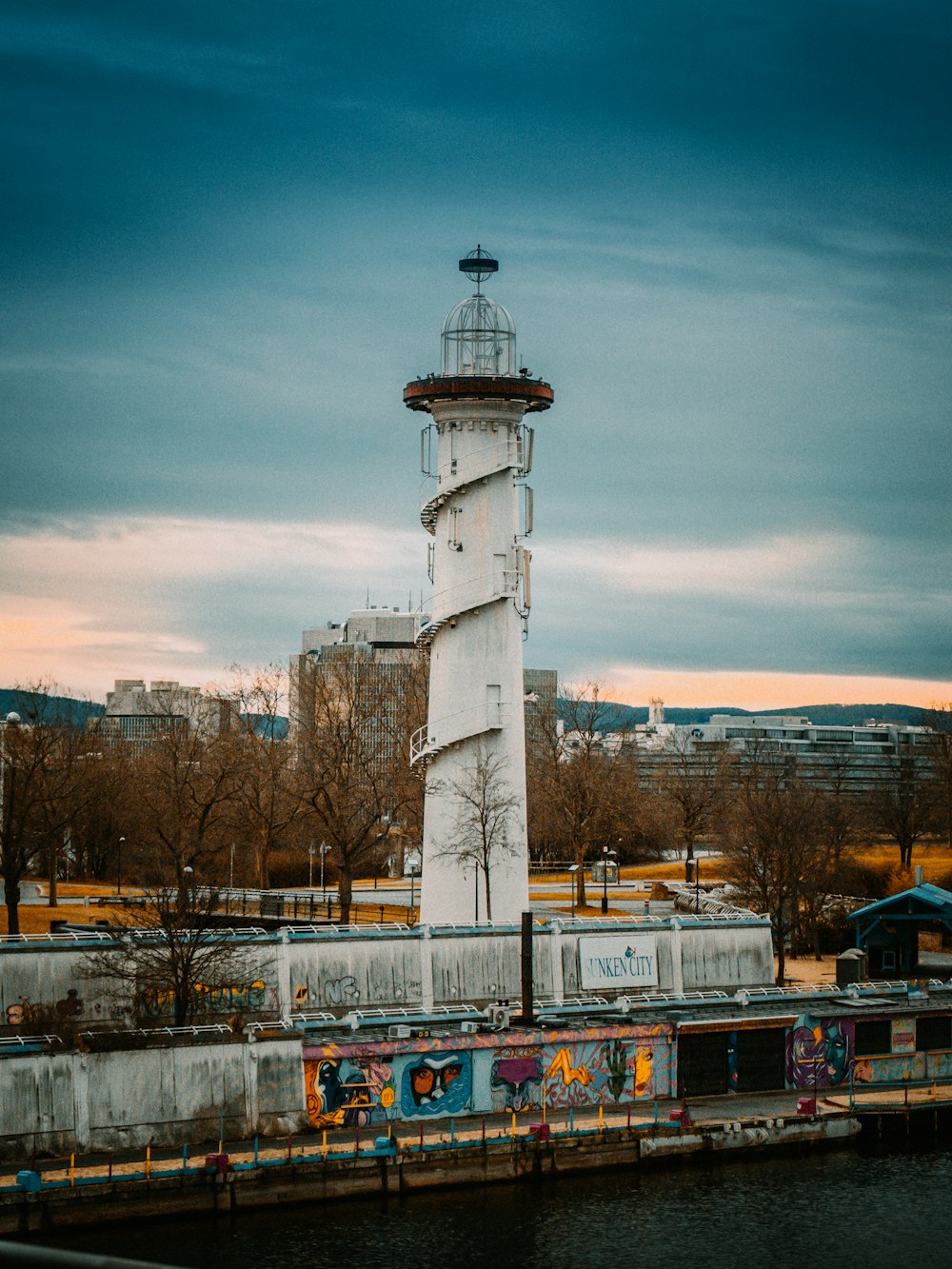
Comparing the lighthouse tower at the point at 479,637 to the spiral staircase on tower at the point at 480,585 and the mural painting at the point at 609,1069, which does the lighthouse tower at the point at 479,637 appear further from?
the mural painting at the point at 609,1069

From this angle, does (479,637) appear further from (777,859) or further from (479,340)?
(777,859)

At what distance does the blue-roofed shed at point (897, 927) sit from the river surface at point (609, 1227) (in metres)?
17.4

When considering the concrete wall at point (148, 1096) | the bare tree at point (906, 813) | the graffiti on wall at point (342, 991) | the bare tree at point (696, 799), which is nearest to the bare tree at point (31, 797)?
the graffiti on wall at point (342, 991)

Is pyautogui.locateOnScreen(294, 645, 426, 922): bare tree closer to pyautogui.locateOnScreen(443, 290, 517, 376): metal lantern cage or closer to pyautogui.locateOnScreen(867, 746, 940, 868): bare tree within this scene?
pyautogui.locateOnScreen(443, 290, 517, 376): metal lantern cage

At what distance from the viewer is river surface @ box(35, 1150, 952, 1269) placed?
33.8 metres

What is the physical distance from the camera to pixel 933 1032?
49.2m

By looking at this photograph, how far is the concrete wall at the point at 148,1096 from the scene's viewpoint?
1446 inches

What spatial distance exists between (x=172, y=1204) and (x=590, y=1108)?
12.6m

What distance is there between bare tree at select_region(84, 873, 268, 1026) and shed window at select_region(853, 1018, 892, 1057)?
17.3 m

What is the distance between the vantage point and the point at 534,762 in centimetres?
12275

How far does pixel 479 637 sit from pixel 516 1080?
15642 millimetres

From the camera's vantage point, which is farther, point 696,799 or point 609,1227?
point 696,799

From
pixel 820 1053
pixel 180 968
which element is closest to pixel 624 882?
pixel 820 1053

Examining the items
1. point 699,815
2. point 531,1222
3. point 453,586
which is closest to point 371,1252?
point 531,1222
